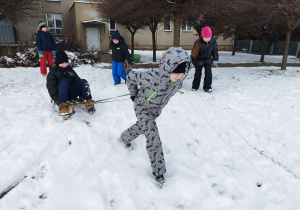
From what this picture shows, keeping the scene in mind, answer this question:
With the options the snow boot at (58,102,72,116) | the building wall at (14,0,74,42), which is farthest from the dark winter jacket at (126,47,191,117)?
the building wall at (14,0,74,42)

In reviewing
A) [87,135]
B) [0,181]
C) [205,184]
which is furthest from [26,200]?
[205,184]

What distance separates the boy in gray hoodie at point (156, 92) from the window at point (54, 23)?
22.9 metres

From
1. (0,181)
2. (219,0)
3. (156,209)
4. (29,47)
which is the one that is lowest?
(156,209)

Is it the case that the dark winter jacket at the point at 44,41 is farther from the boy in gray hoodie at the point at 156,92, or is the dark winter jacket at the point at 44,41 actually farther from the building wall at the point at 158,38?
the building wall at the point at 158,38

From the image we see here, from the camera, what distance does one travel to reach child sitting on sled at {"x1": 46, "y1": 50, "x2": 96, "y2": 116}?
3.87 meters

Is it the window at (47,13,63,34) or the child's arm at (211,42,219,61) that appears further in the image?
the window at (47,13,63,34)

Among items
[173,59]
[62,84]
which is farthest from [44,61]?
[173,59]

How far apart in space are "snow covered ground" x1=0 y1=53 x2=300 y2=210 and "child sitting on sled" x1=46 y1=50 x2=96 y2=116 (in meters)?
0.28

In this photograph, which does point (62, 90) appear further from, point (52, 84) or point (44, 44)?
point (44, 44)

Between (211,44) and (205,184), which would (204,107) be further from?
(205,184)

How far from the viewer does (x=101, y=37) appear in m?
22.0

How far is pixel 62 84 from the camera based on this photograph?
387 centimetres

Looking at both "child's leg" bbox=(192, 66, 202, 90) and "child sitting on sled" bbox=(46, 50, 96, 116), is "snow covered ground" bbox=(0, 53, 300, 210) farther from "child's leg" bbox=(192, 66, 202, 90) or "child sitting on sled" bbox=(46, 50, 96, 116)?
"child's leg" bbox=(192, 66, 202, 90)

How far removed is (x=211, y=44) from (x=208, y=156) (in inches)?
140
